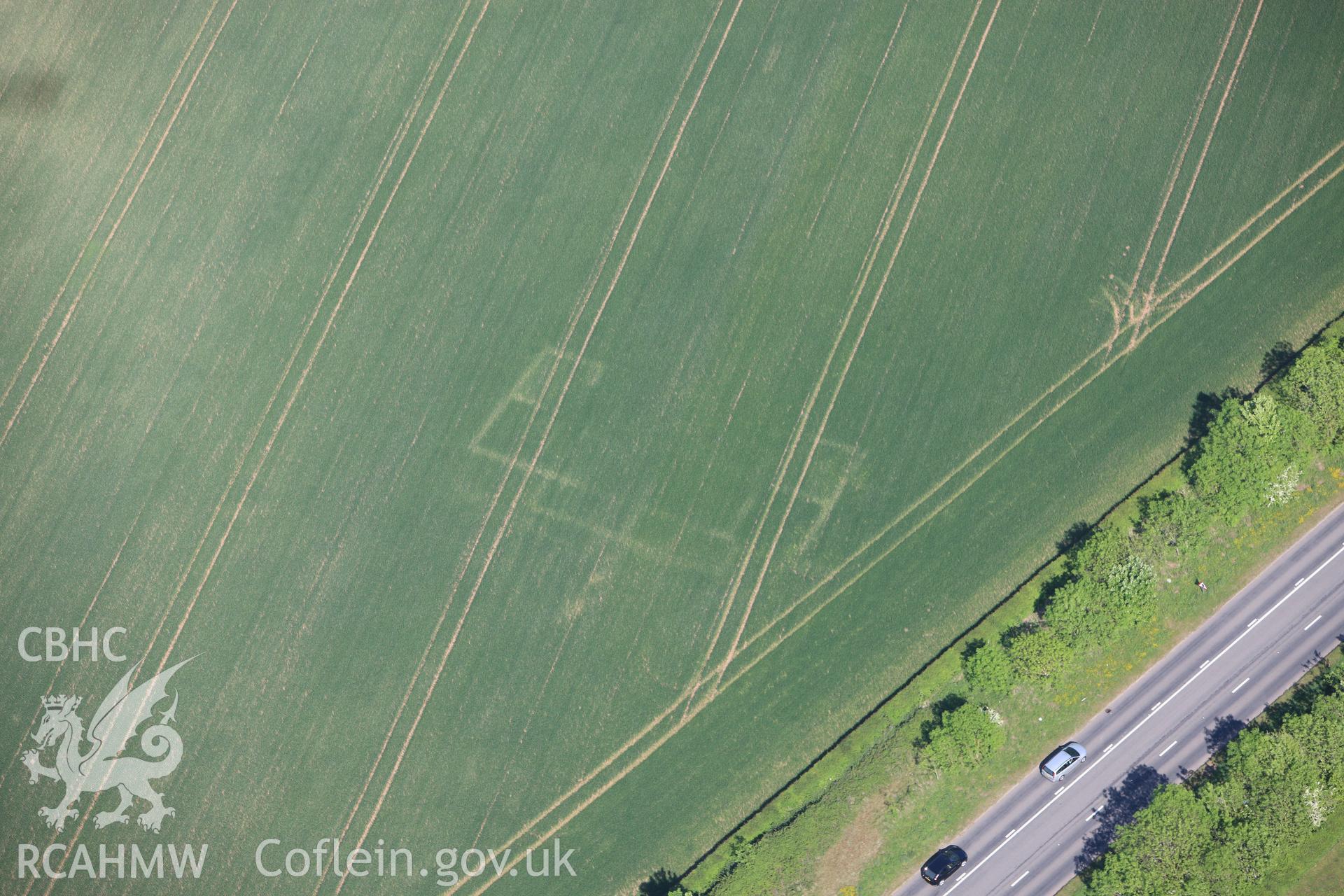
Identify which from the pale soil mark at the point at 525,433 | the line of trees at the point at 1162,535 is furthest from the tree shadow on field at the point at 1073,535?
the pale soil mark at the point at 525,433

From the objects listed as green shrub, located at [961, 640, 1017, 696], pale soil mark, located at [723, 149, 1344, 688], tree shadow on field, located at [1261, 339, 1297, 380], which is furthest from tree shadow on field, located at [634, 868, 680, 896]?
tree shadow on field, located at [1261, 339, 1297, 380]

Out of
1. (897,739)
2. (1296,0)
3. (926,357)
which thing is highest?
(1296,0)

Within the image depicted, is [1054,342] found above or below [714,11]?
below

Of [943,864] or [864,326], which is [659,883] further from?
[864,326]

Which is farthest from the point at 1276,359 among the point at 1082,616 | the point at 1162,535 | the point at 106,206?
the point at 106,206

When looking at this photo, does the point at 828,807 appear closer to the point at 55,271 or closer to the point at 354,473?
the point at 354,473

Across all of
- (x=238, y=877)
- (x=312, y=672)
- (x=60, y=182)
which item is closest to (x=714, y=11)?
(x=60, y=182)
